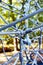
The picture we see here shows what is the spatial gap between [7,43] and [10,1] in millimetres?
1012

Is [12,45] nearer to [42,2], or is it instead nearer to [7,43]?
[7,43]

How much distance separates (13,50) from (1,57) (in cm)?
51

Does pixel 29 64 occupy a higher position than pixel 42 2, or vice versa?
pixel 42 2

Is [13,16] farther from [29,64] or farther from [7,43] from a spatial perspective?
[29,64]

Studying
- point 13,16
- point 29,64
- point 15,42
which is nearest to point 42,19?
point 13,16

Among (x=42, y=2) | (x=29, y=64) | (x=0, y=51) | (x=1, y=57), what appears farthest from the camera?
(x=0, y=51)

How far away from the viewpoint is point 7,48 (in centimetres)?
429

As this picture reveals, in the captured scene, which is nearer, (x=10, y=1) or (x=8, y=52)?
(x=10, y=1)

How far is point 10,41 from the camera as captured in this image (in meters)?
4.37

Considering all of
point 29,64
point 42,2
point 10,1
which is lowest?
point 29,64

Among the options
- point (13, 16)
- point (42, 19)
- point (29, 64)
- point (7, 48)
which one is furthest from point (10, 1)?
point (29, 64)

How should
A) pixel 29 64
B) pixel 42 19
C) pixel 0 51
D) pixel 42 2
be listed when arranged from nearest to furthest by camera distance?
1. pixel 29 64
2. pixel 42 2
3. pixel 42 19
4. pixel 0 51

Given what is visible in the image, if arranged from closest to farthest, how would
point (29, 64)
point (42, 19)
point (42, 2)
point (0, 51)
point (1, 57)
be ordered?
point (29, 64), point (42, 2), point (42, 19), point (1, 57), point (0, 51)

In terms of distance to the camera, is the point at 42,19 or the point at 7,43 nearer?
the point at 42,19
